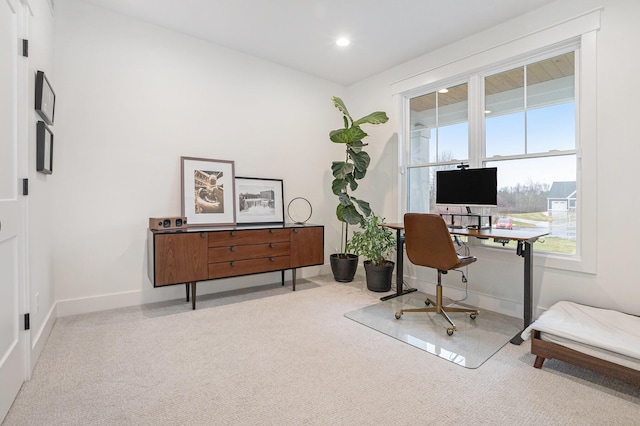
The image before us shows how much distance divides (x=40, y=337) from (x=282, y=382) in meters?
1.71

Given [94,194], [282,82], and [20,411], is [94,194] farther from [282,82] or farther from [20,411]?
[282,82]

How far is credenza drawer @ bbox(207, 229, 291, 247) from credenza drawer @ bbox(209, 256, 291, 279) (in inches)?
7.7

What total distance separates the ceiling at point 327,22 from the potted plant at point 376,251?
203 cm

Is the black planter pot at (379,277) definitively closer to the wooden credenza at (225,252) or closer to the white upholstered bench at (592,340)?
the wooden credenza at (225,252)

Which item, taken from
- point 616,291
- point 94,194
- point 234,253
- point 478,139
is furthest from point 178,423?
point 478,139

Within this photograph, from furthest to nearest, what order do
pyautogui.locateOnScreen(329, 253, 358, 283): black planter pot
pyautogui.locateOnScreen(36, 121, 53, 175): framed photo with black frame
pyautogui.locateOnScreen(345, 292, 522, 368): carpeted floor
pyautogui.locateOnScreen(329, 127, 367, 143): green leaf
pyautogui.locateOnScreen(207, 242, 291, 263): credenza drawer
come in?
pyautogui.locateOnScreen(329, 253, 358, 283): black planter pot < pyautogui.locateOnScreen(329, 127, 367, 143): green leaf < pyautogui.locateOnScreen(207, 242, 291, 263): credenza drawer < pyautogui.locateOnScreen(345, 292, 522, 368): carpeted floor < pyautogui.locateOnScreen(36, 121, 53, 175): framed photo with black frame

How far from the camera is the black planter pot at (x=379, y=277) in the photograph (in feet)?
12.4

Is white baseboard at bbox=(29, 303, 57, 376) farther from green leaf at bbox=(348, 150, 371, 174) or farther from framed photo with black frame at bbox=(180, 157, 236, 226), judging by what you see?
green leaf at bbox=(348, 150, 371, 174)

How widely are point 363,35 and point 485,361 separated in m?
3.22

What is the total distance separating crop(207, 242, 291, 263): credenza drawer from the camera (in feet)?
10.3

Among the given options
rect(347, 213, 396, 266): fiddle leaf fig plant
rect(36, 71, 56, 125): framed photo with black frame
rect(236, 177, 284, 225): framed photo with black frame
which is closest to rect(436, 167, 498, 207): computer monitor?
rect(347, 213, 396, 266): fiddle leaf fig plant

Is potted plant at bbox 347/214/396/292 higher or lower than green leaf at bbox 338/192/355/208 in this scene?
lower

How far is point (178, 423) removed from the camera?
153 cm

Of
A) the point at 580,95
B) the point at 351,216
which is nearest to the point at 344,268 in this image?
the point at 351,216
